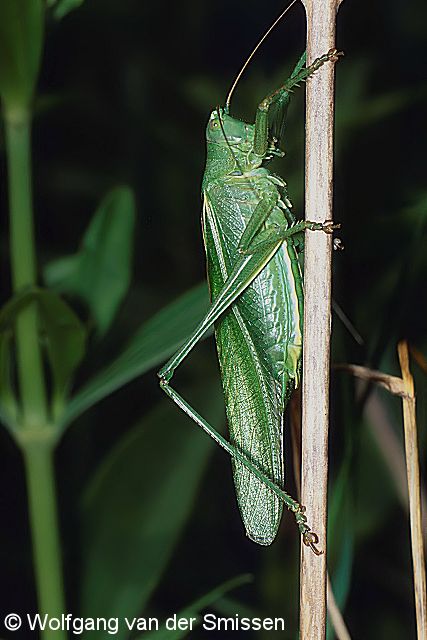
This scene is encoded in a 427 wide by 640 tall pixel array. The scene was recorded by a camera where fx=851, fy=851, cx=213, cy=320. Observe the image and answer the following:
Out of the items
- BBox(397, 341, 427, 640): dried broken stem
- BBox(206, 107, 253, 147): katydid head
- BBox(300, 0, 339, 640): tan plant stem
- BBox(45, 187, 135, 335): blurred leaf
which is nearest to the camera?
BBox(300, 0, 339, 640): tan plant stem

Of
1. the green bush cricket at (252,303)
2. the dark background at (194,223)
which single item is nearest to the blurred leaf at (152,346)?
the green bush cricket at (252,303)

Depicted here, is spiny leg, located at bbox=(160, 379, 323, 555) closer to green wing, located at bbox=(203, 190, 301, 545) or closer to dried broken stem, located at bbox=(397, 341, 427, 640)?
green wing, located at bbox=(203, 190, 301, 545)

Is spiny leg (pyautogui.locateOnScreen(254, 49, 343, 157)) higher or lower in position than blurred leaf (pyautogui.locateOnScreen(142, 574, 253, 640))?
higher

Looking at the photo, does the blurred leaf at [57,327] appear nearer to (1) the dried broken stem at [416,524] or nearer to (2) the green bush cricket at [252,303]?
(2) the green bush cricket at [252,303]

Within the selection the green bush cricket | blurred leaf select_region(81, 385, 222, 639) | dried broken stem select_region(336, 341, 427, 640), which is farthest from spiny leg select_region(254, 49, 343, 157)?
blurred leaf select_region(81, 385, 222, 639)

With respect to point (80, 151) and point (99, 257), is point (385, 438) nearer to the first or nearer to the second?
point (99, 257)

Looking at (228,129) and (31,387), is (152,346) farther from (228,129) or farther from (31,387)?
(228,129)

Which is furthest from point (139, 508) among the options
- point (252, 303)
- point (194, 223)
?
point (194, 223)
